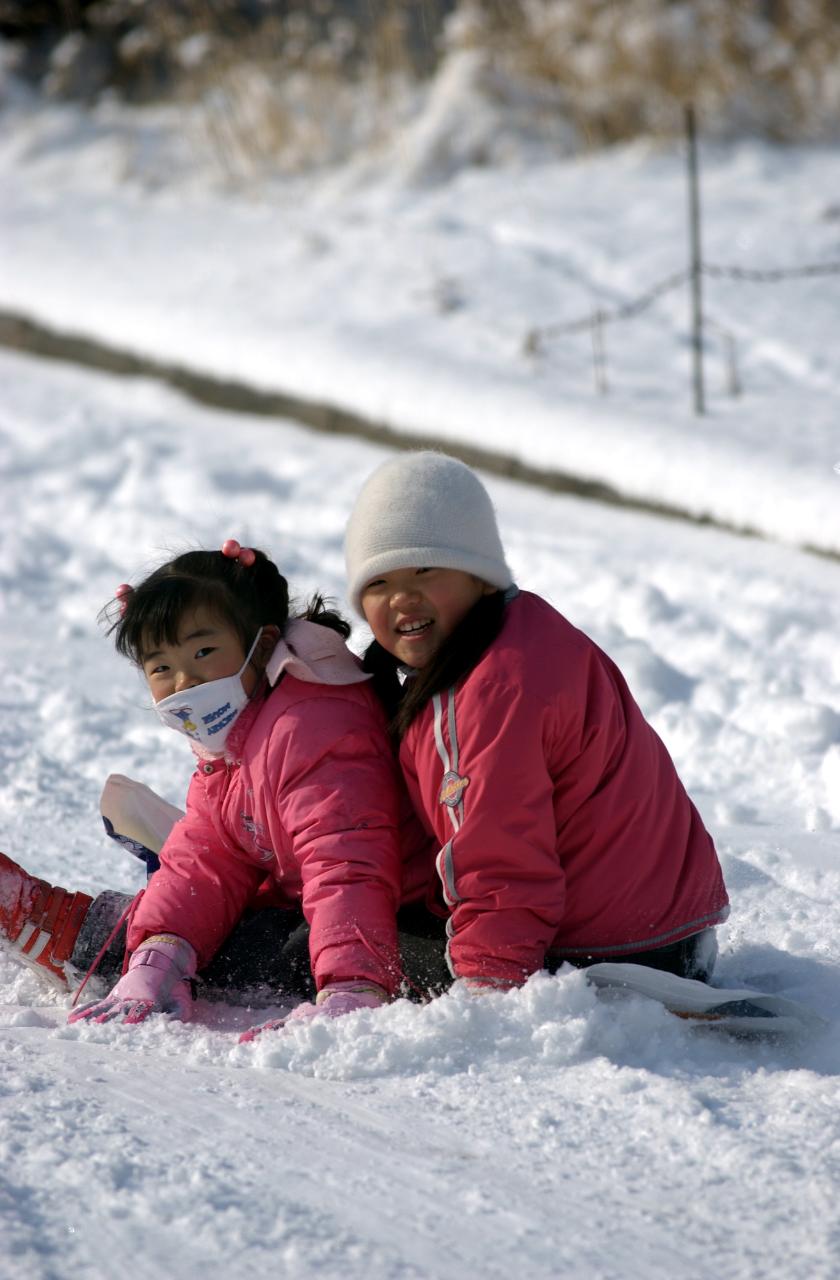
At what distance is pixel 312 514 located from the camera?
5508 millimetres

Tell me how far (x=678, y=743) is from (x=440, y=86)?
6906mm

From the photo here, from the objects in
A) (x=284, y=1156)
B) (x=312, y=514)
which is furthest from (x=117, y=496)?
(x=284, y=1156)

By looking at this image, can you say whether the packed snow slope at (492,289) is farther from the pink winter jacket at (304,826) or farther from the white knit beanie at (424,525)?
the pink winter jacket at (304,826)

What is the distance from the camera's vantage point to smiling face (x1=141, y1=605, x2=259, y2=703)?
2686mm

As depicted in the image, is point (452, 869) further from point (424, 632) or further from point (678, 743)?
point (678, 743)

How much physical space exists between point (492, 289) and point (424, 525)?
192 inches

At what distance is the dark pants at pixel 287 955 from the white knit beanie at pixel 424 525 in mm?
646

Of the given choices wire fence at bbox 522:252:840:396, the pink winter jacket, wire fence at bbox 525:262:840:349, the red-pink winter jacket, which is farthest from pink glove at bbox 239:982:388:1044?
wire fence at bbox 525:262:840:349

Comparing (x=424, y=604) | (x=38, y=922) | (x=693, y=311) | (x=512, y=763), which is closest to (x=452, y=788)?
(x=512, y=763)

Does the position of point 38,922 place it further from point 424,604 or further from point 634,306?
point 634,306

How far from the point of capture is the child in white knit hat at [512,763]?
2418mm

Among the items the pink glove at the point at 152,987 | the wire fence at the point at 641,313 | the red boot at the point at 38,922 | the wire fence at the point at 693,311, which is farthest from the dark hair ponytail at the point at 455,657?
the wire fence at the point at 641,313

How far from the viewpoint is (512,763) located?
95.0 inches

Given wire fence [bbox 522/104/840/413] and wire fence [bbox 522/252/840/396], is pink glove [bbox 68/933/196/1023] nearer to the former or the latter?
wire fence [bbox 522/104/840/413]
